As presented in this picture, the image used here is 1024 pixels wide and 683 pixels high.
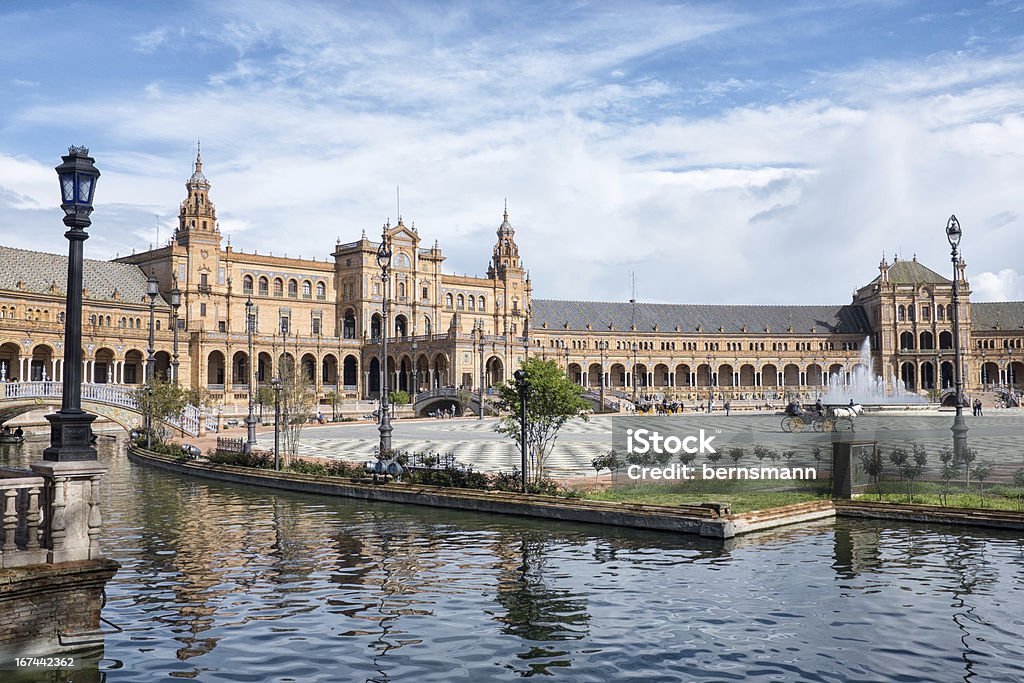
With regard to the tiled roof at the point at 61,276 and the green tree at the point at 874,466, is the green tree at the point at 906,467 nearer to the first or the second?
the green tree at the point at 874,466

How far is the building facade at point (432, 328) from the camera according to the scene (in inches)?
3551

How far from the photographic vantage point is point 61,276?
92.1 m

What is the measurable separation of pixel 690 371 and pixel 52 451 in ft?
416

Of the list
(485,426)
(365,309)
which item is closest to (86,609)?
(485,426)

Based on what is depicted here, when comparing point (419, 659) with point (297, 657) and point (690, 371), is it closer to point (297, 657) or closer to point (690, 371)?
point (297, 657)

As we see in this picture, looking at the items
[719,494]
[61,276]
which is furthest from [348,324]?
[719,494]

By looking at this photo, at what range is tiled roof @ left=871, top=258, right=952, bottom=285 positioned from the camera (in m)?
136

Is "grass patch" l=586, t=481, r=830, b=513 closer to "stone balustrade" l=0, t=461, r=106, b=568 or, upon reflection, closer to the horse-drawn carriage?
"stone balustrade" l=0, t=461, r=106, b=568

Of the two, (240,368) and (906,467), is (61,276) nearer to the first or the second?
(240,368)

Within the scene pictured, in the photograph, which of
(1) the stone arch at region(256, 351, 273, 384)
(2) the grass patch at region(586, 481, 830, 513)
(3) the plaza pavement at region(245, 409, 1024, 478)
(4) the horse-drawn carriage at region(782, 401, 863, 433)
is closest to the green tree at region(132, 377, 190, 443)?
(3) the plaza pavement at region(245, 409, 1024, 478)

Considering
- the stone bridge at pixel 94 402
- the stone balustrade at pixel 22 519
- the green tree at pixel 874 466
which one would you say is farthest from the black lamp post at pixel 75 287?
the stone bridge at pixel 94 402

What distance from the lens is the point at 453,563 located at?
18.5 metres

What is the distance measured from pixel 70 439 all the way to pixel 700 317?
435 ft

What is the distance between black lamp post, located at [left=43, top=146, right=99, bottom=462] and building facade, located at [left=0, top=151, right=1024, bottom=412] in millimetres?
48252
